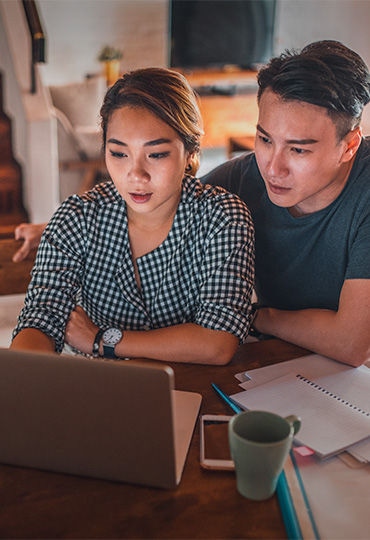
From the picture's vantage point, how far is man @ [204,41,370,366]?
1.39 meters

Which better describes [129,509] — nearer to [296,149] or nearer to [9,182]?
[296,149]

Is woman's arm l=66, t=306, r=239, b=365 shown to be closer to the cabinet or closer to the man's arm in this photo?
the man's arm

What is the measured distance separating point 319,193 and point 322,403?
22.5 inches

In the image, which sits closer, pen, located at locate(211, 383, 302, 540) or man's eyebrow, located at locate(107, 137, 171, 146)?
pen, located at locate(211, 383, 302, 540)

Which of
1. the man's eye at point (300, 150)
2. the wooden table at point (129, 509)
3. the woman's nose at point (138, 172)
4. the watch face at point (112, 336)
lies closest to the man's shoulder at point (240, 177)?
the man's eye at point (300, 150)

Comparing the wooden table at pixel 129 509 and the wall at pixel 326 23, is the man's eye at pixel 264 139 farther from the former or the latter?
the wall at pixel 326 23

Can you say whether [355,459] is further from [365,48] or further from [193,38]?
[193,38]

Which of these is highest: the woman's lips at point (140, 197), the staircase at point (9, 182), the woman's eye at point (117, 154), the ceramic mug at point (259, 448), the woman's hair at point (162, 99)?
the woman's hair at point (162, 99)

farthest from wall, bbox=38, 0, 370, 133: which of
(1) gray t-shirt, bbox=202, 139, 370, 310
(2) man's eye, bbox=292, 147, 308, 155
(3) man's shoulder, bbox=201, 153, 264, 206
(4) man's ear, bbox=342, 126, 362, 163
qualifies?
(2) man's eye, bbox=292, 147, 308, 155

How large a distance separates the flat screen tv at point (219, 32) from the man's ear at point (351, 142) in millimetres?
4973

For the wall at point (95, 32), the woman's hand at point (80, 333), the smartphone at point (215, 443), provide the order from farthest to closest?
the wall at point (95, 32)
the woman's hand at point (80, 333)
the smartphone at point (215, 443)

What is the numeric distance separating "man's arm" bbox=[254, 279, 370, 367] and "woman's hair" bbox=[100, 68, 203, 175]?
443 millimetres

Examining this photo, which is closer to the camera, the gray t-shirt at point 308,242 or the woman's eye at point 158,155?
the woman's eye at point 158,155

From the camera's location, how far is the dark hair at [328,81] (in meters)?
1.39
